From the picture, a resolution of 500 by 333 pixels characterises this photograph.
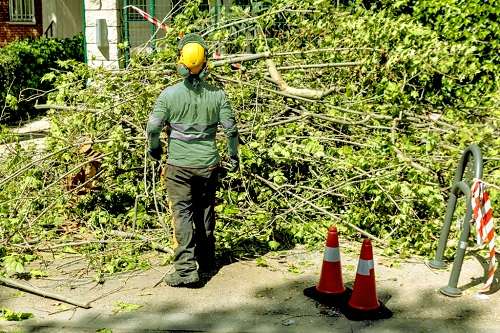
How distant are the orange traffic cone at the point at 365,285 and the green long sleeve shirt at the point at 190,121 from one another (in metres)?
1.48

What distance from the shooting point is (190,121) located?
17.0 ft

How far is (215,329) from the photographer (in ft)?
14.7

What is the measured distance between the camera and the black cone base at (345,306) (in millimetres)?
4660

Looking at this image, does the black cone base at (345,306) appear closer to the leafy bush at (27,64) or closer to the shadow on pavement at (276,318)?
the shadow on pavement at (276,318)

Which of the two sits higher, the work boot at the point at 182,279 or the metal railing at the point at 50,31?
the metal railing at the point at 50,31

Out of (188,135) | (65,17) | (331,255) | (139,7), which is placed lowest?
(331,255)

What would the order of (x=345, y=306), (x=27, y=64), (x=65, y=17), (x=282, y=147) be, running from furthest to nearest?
1. (x=65, y=17)
2. (x=27, y=64)
3. (x=282, y=147)
4. (x=345, y=306)

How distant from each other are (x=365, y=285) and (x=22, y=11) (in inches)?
803

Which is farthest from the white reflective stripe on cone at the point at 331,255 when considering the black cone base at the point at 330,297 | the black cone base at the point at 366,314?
the black cone base at the point at 366,314

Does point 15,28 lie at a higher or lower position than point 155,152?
higher

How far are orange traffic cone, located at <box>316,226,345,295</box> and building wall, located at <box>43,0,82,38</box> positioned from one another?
16953 millimetres

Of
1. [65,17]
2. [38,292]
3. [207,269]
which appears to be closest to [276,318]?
[207,269]

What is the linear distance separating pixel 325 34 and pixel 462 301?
4182 mm

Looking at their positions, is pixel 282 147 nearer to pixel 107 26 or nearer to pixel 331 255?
pixel 331 255
